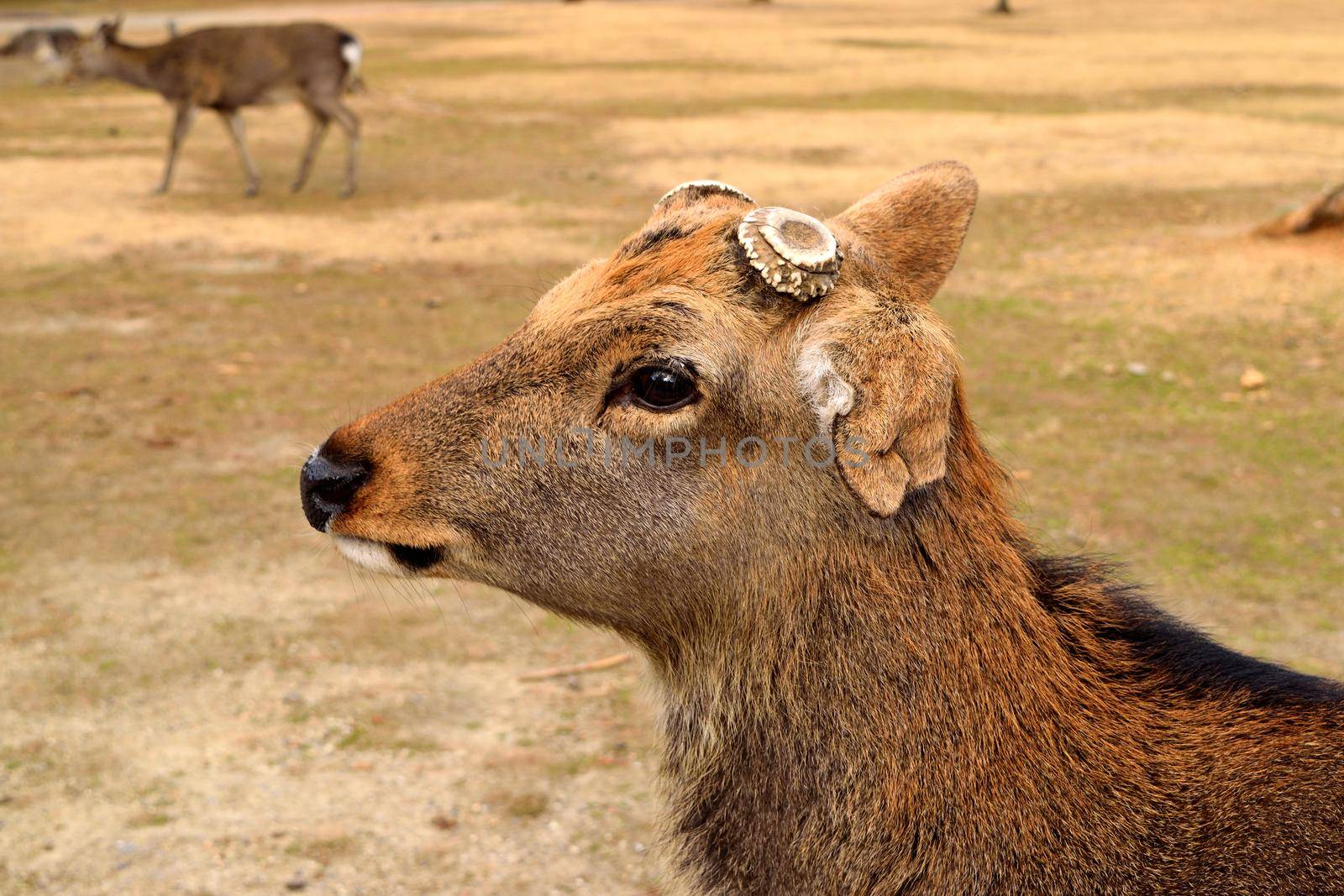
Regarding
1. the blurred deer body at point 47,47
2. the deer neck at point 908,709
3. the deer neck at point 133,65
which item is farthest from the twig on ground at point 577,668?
the blurred deer body at point 47,47

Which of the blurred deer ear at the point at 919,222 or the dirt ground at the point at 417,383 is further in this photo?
the dirt ground at the point at 417,383

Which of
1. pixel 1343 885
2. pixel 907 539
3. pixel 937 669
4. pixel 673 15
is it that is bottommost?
pixel 673 15

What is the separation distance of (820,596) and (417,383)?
6940 millimetres

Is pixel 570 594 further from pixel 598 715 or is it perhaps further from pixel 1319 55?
pixel 1319 55

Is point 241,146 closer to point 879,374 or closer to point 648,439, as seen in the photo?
point 648,439

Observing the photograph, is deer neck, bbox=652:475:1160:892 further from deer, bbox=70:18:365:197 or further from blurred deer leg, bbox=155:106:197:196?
blurred deer leg, bbox=155:106:197:196

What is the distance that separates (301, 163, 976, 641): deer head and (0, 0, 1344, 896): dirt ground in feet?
4.30

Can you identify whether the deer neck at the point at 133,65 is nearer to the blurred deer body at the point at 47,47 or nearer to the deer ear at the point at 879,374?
the blurred deer body at the point at 47,47

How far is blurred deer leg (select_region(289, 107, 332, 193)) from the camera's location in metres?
17.4

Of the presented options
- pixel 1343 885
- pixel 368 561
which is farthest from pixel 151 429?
pixel 1343 885

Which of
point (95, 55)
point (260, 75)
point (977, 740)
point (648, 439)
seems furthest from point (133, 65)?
point (977, 740)

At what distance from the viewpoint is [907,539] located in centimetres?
288

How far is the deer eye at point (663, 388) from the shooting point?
2.91m

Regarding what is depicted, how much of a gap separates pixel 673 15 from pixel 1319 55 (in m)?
23.7
